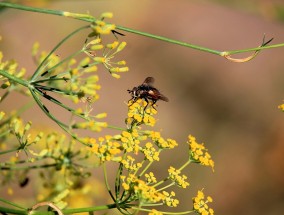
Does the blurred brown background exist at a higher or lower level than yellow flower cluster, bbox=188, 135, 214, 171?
higher

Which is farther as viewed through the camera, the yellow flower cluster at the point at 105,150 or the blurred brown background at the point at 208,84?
the blurred brown background at the point at 208,84

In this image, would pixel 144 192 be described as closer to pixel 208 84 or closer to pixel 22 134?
pixel 22 134

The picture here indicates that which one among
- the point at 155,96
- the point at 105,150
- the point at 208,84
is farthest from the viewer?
the point at 208,84

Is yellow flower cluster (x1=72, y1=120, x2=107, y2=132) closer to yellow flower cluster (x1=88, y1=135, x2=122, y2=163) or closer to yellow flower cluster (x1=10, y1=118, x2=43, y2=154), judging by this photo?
yellow flower cluster (x1=88, y1=135, x2=122, y2=163)

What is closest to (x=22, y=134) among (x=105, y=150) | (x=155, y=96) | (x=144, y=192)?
(x=105, y=150)

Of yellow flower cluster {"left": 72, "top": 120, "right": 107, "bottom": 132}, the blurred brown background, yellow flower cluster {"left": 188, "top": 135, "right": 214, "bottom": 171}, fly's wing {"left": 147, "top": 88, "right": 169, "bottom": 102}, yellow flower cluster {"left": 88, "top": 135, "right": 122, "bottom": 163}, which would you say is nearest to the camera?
yellow flower cluster {"left": 72, "top": 120, "right": 107, "bottom": 132}

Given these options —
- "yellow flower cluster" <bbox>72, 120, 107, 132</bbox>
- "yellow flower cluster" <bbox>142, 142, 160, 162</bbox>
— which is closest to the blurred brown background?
"yellow flower cluster" <bbox>142, 142, 160, 162</bbox>

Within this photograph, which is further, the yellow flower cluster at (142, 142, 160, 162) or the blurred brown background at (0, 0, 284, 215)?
the blurred brown background at (0, 0, 284, 215)

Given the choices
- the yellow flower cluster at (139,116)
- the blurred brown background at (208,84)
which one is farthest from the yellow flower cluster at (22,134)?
the blurred brown background at (208,84)

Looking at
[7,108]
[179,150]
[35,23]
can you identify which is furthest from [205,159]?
[35,23]

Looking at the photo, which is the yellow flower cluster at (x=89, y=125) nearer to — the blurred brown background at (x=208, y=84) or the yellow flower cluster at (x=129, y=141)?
the yellow flower cluster at (x=129, y=141)
